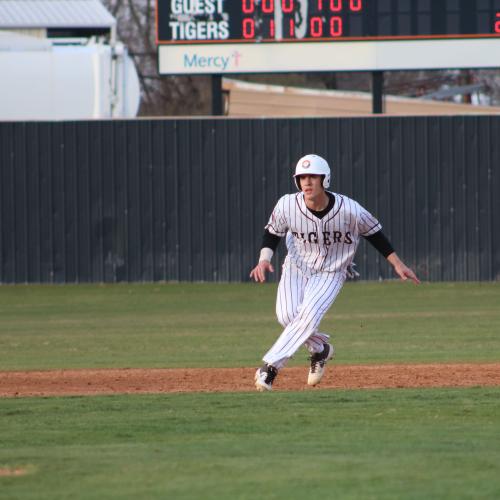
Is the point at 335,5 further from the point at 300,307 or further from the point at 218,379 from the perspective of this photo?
the point at 300,307

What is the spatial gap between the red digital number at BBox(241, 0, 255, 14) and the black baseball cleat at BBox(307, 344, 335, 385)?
1245 centimetres

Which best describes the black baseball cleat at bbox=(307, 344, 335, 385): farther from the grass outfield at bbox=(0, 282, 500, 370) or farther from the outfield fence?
the outfield fence

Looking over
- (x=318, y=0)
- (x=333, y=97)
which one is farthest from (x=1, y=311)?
(x=333, y=97)

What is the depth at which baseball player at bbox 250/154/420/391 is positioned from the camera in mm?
9094

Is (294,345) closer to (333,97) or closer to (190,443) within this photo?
(190,443)

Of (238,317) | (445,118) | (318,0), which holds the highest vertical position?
(318,0)

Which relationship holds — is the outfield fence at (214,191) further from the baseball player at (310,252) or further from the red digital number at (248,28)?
the baseball player at (310,252)

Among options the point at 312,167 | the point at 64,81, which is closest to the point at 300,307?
the point at 312,167

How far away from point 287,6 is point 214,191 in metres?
3.30

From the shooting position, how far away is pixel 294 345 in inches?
359

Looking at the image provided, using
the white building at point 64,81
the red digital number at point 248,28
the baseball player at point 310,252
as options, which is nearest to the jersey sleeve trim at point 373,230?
the baseball player at point 310,252

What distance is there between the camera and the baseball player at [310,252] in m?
9.09

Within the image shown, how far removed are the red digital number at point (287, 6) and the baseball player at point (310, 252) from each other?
40.7ft

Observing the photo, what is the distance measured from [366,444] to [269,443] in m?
0.50
